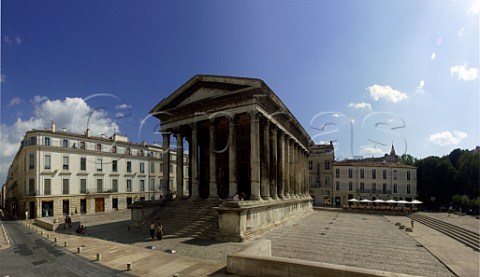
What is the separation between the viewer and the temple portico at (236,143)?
2083cm

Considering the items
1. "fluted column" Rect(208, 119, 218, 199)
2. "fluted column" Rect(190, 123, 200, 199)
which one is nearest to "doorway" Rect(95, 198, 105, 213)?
"fluted column" Rect(190, 123, 200, 199)

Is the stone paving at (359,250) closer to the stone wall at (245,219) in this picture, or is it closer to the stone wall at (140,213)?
the stone wall at (245,219)

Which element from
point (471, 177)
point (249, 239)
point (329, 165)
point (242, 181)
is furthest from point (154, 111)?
point (471, 177)

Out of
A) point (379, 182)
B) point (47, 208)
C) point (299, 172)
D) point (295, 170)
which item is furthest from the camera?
point (379, 182)

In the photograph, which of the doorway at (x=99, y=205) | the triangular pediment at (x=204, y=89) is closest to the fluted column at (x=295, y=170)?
the triangular pediment at (x=204, y=89)

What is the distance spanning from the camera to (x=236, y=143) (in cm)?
2573

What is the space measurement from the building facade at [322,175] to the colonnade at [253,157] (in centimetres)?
2061

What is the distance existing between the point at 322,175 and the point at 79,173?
43809 mm

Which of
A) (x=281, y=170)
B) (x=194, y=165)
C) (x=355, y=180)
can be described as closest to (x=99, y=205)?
(x=194, y=165)

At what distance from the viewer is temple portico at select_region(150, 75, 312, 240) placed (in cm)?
2083

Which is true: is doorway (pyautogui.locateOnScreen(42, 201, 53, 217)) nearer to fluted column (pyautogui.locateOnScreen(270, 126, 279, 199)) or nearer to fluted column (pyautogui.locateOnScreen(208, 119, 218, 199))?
fluted column (pyautogui.locateOnScreen(208, 119, 218, 199))

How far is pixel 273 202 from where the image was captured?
74.5ft

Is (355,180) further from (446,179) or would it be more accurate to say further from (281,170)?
(281,170)

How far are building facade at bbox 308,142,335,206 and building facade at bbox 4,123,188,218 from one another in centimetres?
3134
